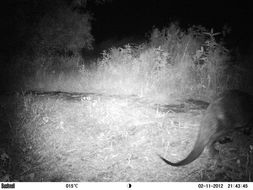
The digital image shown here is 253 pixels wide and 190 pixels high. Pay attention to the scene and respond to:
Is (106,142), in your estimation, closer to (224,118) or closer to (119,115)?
(119,115)

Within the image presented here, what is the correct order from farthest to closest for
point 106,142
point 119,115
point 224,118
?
point 119,115, point 106,142, point 224,118

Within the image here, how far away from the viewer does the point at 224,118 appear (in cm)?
296

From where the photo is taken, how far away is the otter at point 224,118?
2.71 meters

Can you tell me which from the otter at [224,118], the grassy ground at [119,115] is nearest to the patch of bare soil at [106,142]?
the grassy ground at [119,115]

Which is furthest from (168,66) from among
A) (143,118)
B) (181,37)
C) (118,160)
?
(118,160)

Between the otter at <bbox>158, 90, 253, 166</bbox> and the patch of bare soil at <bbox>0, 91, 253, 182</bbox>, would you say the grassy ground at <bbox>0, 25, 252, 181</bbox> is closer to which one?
the patch of bare soil at <bbox>0, 91, 253, 182</bbox>

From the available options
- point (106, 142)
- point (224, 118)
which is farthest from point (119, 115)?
point (224, 118)

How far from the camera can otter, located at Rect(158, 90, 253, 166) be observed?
2707 millimetres

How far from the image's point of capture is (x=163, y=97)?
555cm

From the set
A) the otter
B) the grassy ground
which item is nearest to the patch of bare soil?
the grassy ground

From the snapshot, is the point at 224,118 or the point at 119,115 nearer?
the point at 224,118

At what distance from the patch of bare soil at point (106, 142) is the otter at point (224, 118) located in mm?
397

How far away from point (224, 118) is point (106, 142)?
1.79 meters

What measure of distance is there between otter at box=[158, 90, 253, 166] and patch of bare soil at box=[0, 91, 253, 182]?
0.40m
